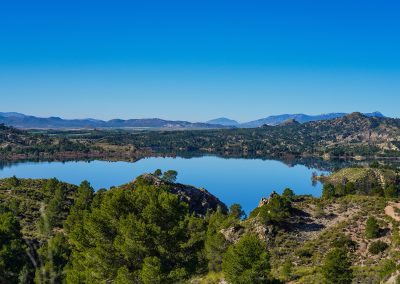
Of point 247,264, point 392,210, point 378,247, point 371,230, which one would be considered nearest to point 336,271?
point 247,264

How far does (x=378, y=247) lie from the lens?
161 feet

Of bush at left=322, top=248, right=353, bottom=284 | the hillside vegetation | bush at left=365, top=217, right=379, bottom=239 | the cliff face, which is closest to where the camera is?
the hillside vegetation

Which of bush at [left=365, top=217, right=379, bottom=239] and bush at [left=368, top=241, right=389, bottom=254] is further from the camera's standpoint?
bush at [left=365, top=217, right=379, bottom=239]

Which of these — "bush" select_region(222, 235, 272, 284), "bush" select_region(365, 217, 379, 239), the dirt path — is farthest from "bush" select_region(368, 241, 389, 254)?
"bush" select_region(222, 235, 272, 284)

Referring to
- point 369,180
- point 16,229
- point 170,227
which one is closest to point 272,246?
point 170,227

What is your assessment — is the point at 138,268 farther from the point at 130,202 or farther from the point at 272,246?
the point at 272,246

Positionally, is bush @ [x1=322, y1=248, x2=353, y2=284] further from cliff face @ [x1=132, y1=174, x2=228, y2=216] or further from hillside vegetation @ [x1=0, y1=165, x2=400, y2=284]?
cliff face @ [x1=132, y1=174, x2=228, y2=216]

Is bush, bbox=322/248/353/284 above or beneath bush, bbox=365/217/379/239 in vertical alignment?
above

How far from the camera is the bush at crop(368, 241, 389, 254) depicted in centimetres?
4894

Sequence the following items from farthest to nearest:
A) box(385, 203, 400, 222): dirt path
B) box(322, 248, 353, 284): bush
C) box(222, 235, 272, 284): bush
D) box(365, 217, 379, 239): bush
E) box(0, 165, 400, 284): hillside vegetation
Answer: box(385, 203, 400, 222): dirt path
box(365, 217, 379, 239): bush
box(322, 248, 353, 284): bush
box(222, 235, 272, 284): bush
box(0, 165, 400, 284): hillside vegetation

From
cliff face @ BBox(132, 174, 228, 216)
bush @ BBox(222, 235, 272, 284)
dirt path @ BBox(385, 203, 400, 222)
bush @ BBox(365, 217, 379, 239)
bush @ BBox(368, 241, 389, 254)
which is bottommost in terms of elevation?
cliff face @ BBox(132, 174, 228, 216)

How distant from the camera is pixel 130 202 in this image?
32.5 meters

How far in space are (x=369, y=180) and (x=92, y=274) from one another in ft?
522

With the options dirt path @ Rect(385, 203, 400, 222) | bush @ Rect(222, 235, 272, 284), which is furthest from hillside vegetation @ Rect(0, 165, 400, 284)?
dirt path @ Rect(385, 203, 400, 222)
